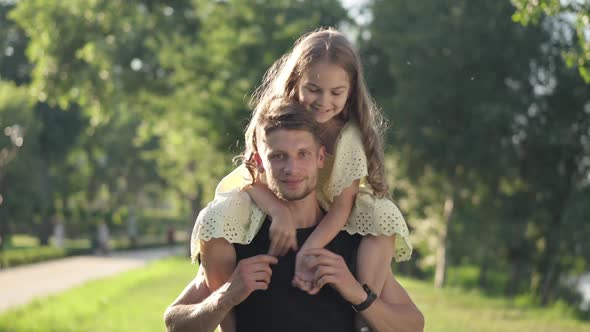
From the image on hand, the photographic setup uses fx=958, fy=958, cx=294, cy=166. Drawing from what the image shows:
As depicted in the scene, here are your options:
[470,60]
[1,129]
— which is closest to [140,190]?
[1,129]

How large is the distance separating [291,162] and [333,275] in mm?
436

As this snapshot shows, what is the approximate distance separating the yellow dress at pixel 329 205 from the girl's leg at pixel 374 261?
5 cm

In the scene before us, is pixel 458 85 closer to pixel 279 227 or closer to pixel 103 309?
pixel 103 309

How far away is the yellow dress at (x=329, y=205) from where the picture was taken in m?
3.57

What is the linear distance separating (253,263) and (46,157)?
189 ft

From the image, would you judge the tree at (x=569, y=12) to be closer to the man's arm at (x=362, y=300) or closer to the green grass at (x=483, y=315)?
the man's arm at (x=362, y=300)

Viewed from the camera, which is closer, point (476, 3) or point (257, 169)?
point (257, 169)

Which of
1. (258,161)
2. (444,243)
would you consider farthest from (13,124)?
(258,161)

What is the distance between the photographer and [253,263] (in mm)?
3414

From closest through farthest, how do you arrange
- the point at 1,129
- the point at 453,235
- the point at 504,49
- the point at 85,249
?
the point at 504,49 < the point at 453,235 < the point at 1,129 < the point at 85,249

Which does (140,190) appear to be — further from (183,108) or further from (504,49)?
(504,49)

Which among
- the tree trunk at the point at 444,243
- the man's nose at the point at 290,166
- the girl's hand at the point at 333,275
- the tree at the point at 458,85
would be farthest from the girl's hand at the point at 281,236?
the tree trunk at the point at 444,243

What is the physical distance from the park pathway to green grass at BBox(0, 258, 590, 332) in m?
1.08

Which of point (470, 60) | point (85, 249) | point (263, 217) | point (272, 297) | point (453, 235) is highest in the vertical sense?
point (470, 60)
